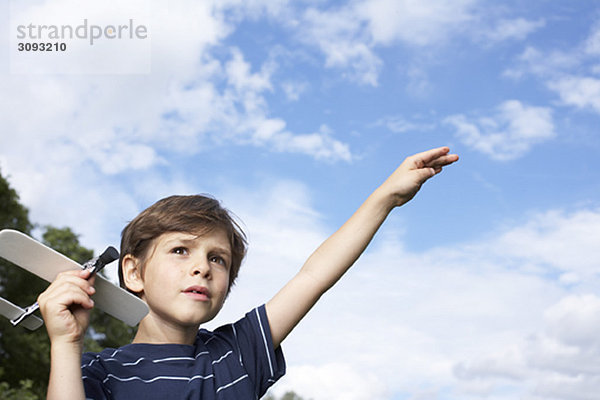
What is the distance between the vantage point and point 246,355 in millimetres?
2928

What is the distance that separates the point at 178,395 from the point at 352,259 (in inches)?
37.7

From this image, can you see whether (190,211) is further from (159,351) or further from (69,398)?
(69,398)

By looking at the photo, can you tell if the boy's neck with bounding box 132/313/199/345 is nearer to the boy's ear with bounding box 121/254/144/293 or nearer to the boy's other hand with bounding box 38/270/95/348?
the boy's ear with bounding box 121/254/144/293

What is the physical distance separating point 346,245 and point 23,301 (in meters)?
15.5

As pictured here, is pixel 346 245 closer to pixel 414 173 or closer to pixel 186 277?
pixel 414 173

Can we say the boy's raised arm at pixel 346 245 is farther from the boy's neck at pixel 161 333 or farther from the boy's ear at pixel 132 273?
the boy's ear at pixel 132 273

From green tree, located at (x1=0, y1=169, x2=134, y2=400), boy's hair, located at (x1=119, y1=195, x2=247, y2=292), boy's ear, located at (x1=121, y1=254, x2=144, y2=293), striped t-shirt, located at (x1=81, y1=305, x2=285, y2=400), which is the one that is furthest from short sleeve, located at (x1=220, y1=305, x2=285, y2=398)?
green tree, located at (x1=0, y1=169, x2=134, y2=400)

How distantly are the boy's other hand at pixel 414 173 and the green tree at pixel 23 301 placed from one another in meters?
14.1

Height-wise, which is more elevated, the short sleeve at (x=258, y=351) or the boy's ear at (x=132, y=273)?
the boy's ear at (x=132, y=273)

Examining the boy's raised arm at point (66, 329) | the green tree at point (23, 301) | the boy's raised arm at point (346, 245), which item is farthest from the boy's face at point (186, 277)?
the green tree at point (23, 301)

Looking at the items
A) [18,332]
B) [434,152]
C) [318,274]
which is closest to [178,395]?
[318,274]

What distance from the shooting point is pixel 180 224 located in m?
2.93

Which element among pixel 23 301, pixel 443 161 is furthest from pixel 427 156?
pixel 23 301

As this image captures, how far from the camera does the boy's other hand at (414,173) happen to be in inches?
117
